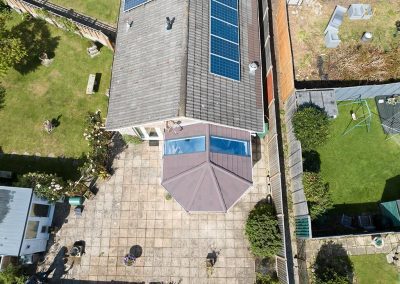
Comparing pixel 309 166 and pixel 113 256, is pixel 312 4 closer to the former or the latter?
pixel 309 166

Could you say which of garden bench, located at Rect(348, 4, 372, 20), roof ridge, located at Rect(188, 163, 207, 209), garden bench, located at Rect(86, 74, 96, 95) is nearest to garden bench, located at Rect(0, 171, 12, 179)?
garden bench, located at Rect(86, 74, 96, 95)

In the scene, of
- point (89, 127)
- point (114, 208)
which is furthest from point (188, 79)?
point (114, 208)

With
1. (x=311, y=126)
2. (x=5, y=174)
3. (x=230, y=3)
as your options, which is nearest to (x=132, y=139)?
(x=5, y=174)

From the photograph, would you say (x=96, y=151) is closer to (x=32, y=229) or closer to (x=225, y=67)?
(x=32, y=229)

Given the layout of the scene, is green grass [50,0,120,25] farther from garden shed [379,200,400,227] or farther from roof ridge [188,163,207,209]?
garden shed [379,200,400,227]

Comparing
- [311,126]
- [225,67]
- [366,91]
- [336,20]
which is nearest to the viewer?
[311,126]

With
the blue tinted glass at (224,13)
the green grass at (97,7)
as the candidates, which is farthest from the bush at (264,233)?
the green grass at (97,7)
